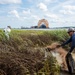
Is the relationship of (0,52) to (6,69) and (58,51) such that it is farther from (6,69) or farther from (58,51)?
(58,51)

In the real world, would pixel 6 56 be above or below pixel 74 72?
above

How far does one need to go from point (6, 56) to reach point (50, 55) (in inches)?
114

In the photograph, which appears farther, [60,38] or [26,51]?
[60,38]

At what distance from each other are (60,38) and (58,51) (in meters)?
11.4

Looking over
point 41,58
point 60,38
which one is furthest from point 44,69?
A: point 60,38

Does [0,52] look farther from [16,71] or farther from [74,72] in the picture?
[74,72]

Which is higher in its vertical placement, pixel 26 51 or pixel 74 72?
pixel 26 51

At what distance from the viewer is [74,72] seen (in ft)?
35.5

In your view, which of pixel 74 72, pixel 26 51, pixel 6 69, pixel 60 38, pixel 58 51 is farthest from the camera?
pixel 60 38

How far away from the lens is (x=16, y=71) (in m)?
7.65

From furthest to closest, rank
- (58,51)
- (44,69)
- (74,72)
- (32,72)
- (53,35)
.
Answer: (53,35), (58,51), (74,72), (44,69), (32,72)

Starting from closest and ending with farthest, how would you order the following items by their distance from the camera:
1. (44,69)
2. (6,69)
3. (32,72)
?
(6,69) < (32,72) < (44,69)

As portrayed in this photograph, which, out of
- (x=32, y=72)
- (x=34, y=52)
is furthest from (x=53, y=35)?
(x=32, y=72)

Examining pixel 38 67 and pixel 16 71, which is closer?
pixel 16 71
